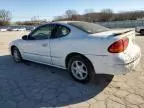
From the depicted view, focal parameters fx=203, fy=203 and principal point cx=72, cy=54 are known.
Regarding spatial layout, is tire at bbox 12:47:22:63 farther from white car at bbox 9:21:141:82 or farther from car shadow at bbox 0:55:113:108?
white car at bbox 9:21:141:82

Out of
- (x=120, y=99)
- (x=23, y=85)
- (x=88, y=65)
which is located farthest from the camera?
(x=23, y=85)

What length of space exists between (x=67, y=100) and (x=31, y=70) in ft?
8.25

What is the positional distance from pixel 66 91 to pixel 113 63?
1188mm

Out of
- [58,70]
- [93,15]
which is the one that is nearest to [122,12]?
[93,15]

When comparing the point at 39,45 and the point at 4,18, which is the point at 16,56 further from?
the point at 4,18

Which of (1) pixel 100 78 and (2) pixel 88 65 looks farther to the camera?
(1) pixel 100 78

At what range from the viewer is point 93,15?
8262 cm

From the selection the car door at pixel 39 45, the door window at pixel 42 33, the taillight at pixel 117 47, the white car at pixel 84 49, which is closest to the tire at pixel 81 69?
the white car at pixel 84 49

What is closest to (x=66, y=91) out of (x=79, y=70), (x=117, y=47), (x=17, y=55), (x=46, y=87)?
(x=46, y=87)

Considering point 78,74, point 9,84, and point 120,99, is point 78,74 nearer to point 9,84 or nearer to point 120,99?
point 120,99

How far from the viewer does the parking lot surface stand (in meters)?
3.85

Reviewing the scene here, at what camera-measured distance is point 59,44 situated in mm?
5098

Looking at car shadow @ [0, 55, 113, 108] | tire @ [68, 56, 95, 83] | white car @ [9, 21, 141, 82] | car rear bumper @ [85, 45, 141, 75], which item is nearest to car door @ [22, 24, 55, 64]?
white car @ [9, 21, 141, 82]

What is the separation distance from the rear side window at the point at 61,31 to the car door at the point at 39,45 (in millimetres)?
222
